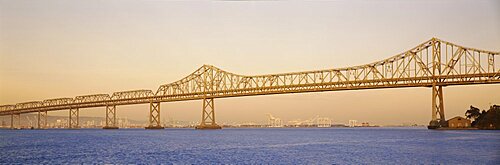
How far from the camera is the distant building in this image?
231 ft

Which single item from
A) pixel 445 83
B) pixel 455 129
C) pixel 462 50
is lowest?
pixel 455 129

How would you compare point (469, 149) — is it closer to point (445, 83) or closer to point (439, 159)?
point (439, 159)

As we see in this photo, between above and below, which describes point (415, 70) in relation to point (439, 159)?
above

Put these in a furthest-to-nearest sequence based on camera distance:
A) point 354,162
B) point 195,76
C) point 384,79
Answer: point 195,76, point 384,79, point 354,162

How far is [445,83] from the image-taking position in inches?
2446

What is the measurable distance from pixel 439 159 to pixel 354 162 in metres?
4.73

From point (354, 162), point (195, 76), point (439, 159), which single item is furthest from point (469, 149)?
point (195, 76)

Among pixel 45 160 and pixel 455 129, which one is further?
pixel 455 129

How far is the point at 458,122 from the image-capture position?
2798 inches

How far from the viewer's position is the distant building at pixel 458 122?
231ft

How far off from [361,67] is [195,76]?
3000 cm

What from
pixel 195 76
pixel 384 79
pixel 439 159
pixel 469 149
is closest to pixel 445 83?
pixel 384 79

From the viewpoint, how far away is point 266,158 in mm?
29188

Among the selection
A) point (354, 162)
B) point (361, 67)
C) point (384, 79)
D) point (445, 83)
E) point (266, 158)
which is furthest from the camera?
point (361, 67)
